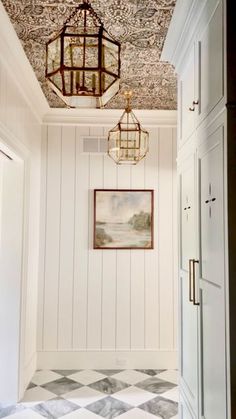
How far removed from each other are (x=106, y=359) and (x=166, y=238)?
1522 millimetres

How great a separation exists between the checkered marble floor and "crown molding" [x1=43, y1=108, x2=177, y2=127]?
280 centimetres

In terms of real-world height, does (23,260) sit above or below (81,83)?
below

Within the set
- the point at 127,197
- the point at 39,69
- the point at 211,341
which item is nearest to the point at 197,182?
the point at 211,341

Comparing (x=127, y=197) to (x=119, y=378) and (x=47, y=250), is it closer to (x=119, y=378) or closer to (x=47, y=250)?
(x=47, y=250)

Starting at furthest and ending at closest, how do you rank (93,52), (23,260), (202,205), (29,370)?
(29,370) < (23,260) < (202,205) < (93,52)

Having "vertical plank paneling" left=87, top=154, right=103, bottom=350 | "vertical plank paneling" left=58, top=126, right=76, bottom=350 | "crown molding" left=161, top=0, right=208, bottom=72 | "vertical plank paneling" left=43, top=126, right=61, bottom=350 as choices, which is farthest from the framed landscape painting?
"crown molding" left=161, top=0, right=208, bottom=72

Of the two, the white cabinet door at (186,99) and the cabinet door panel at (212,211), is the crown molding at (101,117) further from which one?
the cabinet door panel at (212,211)

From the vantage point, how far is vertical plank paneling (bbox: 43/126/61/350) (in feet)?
13.8

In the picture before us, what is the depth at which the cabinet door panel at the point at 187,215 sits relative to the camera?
2.24 m

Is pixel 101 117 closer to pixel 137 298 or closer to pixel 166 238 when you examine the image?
pixel 166 238

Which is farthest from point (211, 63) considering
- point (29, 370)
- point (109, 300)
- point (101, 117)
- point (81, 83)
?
point (29, 370)

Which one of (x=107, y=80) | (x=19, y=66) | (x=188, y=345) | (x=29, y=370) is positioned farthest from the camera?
(x=29, y=370)

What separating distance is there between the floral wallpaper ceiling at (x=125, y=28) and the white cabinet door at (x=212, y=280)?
1.04 m

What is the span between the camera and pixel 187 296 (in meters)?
2.35
